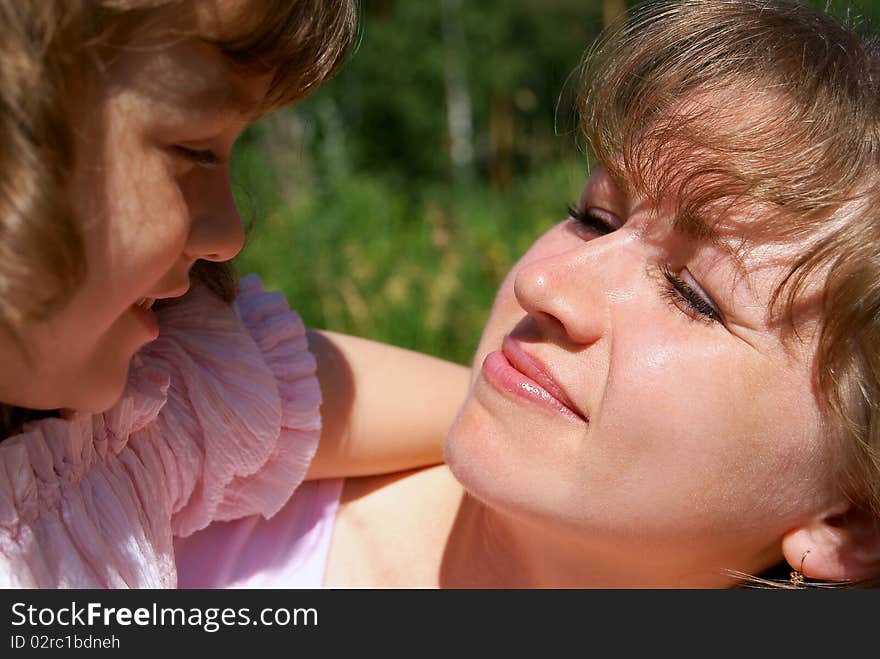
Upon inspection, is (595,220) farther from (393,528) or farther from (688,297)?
(393,528)

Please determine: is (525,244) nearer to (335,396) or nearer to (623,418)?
(335,396)

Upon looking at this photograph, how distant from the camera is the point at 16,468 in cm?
127

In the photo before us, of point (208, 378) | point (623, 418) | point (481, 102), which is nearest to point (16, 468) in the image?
point (208, 378)

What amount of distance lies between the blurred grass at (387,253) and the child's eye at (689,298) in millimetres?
1271

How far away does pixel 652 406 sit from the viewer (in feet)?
4.44

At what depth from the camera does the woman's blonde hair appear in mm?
994

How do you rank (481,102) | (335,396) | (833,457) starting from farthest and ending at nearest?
(481,102), (335,396), (833,457)

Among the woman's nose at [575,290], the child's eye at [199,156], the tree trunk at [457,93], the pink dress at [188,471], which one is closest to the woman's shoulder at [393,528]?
the pink dress at [188,471]

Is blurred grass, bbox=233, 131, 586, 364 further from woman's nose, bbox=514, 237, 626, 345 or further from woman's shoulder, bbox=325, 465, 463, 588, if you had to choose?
woman's nose, bbox=514, 237, 626, 345

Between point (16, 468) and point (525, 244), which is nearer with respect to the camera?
point (16, 468)

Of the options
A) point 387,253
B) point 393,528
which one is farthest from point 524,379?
point 387,253

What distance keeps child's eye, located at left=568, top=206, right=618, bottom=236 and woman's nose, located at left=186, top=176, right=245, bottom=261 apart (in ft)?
1.86

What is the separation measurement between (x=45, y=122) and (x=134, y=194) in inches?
5.0
